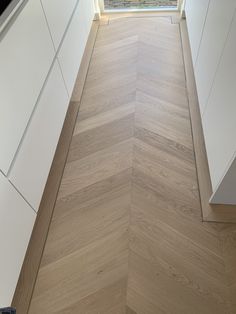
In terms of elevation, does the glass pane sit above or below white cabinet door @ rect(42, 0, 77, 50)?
above

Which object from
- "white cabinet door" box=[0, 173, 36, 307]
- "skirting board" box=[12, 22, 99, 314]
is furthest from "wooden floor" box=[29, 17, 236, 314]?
"white cabinet door" box=[0, 173, 36, 307]

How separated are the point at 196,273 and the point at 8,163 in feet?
3.11

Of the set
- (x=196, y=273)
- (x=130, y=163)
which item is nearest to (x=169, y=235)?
(x=196, y=273)

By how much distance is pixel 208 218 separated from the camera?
1367 millimetres

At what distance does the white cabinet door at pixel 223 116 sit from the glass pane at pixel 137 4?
178cm

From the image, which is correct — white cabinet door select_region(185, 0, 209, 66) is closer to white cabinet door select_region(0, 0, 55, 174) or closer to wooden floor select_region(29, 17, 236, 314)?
wooden floor select_region(29, 17, 236, 314)

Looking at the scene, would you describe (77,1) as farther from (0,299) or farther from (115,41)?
(0,299)

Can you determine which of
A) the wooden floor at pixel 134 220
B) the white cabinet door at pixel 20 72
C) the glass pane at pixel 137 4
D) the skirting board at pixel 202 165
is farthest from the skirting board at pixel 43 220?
the glass pane at pixel 137 4

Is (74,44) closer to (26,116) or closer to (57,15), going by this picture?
(57,15)

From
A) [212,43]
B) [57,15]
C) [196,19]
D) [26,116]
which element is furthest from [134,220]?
[196,19]

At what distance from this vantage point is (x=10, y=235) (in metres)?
1.06

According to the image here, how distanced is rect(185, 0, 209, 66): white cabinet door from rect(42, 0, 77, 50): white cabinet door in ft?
2.80

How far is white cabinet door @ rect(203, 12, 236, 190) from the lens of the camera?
1.10 m

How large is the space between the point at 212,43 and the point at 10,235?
54.0 inches
